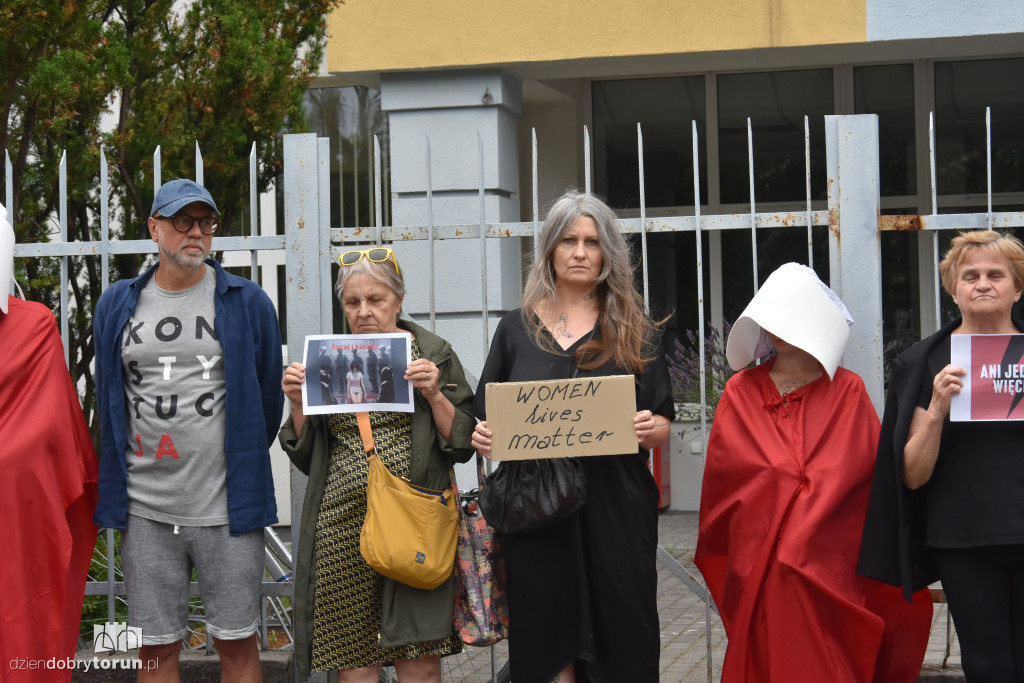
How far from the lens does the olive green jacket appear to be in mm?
3770

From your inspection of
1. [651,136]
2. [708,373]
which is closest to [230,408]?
[708,373]

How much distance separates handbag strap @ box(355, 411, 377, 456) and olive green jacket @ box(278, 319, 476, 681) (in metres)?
0.14

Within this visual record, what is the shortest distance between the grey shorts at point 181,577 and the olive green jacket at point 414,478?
0.64 ft

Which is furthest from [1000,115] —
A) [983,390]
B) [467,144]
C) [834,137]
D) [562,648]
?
[562,648]

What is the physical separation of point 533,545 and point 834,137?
1936 mm

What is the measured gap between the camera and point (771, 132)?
9961mm

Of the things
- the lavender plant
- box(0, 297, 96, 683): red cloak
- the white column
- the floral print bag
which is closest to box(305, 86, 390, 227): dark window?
the white column

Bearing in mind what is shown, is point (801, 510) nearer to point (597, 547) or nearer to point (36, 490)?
point (597, 547)

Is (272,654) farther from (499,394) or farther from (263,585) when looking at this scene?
(499,394)

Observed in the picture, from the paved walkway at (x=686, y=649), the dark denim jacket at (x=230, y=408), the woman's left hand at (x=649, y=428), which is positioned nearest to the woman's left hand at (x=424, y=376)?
the dark denim jacket at (x=230, y=408)

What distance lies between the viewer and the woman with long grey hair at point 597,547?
3646 millimetres

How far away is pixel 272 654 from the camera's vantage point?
4.97 m

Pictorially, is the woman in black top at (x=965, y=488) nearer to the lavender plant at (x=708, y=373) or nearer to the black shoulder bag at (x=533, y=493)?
the black shoulder bag at (x=533, y=493)

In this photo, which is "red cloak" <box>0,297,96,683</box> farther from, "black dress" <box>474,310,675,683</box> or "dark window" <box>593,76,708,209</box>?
"dark window" <box>593,76,708,209</box>
